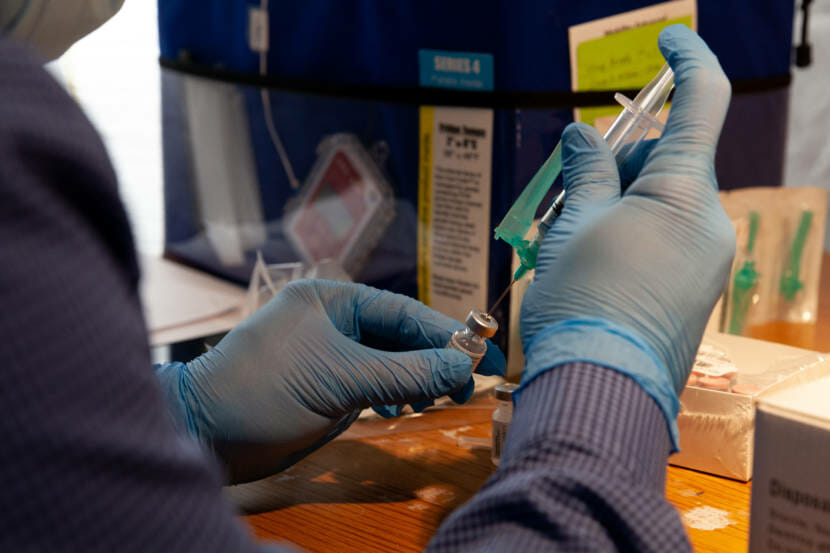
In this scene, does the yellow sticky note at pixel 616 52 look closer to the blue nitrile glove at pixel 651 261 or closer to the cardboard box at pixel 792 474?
the blue nitrile glove at pixel 651 261

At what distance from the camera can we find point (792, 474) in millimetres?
525

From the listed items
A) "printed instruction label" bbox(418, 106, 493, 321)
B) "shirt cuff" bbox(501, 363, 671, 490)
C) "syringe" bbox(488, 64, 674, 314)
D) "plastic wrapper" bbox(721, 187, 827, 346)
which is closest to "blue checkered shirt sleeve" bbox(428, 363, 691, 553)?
"shirt cuff" bbox(501, 363, 671, 490)

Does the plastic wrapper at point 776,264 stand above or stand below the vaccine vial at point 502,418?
above

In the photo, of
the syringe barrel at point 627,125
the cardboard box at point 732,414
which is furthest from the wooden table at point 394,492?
the syringe barrel at point 627,125

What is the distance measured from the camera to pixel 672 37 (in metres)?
0.64

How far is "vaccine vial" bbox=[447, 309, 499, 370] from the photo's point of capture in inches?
28.7

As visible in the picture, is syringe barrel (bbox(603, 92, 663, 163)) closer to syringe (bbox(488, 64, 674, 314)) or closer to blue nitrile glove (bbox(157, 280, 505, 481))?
syringe (bbox(488, 64, 674, 314))

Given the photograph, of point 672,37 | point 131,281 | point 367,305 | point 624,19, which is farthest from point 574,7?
point 131,281

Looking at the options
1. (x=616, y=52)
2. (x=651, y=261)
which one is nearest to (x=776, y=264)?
(x=616, y=52)

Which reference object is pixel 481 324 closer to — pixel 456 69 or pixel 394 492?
pixel 394 492

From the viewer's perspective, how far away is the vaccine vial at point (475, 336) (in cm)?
73

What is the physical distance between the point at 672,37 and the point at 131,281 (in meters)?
0.47

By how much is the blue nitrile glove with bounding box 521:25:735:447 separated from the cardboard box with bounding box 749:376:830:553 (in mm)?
65

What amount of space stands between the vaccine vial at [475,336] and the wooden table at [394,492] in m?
0.13
